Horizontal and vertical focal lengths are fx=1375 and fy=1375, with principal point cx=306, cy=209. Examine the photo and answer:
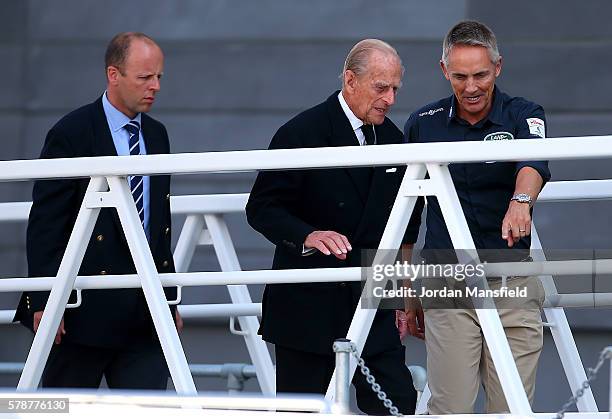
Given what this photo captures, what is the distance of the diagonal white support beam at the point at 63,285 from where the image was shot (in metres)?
3.54

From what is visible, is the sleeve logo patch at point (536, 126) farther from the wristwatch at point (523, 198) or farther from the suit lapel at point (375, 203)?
the suit lapel at point (375, 203)

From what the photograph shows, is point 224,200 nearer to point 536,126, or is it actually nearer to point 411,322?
point 411,322

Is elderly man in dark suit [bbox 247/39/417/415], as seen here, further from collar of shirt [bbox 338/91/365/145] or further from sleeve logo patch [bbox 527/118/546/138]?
sleeve logo patch [bbox 527/118/546/138]

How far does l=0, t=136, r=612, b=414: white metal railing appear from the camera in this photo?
3.13 metres

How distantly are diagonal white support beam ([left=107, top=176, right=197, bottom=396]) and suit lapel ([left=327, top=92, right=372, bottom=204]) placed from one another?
2.41ft

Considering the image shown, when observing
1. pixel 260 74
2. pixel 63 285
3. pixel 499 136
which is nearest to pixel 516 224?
pixel 499 136

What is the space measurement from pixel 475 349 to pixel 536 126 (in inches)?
25.1

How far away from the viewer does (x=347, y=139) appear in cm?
403

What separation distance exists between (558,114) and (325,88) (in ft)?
4.18

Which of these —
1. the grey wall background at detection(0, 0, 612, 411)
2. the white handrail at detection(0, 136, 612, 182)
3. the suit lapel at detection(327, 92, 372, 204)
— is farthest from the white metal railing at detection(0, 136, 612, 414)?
the grey wall background at detection(0, 0, 612, 411)

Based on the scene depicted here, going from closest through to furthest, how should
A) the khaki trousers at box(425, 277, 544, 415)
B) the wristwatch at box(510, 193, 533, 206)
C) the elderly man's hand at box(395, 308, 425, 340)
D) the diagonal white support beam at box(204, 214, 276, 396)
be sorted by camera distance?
the wristwatch at box(510, 193, 533, 206)
the khaki trousers at box(425, 277, 544, 415)
the elderly man's hand at box(395, 308, 425, 340)
the diagonal white support beam at box(204, 214, 276, 396)

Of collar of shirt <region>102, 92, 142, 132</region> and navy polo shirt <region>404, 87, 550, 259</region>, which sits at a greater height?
collar of shirt <region>102, 92, 142, 132</region>

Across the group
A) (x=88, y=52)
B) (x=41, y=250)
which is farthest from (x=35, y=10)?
(x=41, y=250)

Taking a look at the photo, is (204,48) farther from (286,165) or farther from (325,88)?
(286,165)
